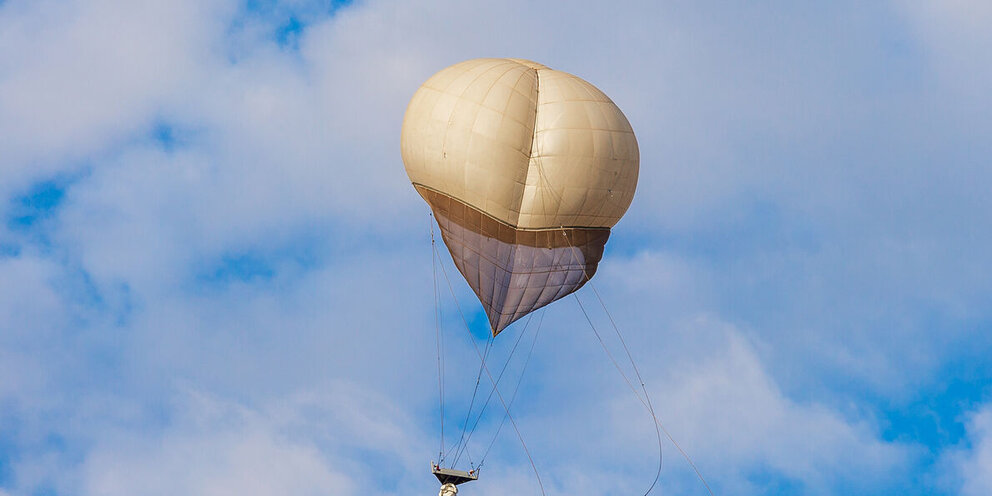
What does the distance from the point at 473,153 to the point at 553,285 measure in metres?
6.60

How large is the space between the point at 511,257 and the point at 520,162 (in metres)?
4.04

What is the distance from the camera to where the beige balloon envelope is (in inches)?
1715

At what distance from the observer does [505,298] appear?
48000 millimetres

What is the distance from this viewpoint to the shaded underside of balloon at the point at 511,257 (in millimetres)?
45781

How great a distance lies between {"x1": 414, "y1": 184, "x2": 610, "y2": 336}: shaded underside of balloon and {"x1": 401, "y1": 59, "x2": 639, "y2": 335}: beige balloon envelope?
0.15 feet

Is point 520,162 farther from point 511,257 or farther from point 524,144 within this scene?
point 511,257

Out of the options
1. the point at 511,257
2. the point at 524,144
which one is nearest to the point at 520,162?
the point at 524,144

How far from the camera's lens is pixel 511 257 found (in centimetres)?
4647

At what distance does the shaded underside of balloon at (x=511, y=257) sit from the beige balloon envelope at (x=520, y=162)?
5 cm

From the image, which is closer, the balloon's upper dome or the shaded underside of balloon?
the balloon's upper dome

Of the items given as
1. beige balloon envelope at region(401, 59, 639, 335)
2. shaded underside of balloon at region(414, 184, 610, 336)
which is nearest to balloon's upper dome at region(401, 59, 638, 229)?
beige balloon envelope at region(401, 59, 639, 335)

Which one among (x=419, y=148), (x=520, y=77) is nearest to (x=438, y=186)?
(x=419, y=148)

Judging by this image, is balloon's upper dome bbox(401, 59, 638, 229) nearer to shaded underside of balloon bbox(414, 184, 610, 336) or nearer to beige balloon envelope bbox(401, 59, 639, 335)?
beige balloon envelope bbox(401, 59, 639, 335)

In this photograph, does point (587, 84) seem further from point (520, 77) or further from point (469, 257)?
point (469, 257)
